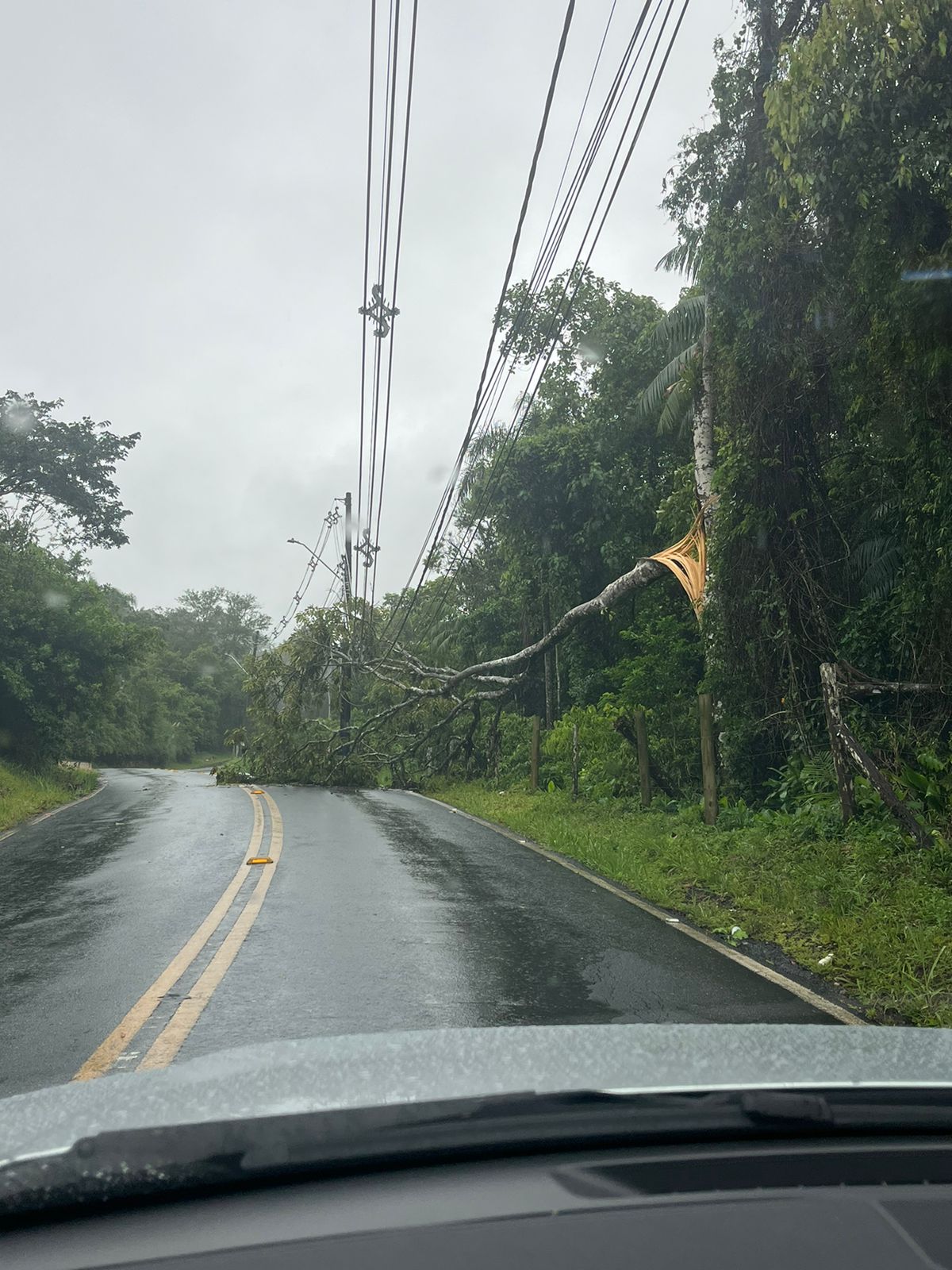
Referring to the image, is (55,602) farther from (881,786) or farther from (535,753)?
(881,786)

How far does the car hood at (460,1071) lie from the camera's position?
2.18 meters

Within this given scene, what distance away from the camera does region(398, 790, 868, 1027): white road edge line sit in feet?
19.9

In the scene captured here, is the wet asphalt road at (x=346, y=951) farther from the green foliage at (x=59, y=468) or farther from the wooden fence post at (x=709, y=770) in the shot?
the green foliage at (x=59, y=468)

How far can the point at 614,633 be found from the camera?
28.5m

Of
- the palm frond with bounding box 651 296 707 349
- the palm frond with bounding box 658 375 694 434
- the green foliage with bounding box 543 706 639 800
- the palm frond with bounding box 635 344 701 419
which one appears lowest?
the green foliage with bounding box 543 706 639 800

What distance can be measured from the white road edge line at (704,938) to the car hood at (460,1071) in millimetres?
839

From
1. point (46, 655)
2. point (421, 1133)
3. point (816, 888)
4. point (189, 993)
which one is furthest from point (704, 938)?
point (46, 655)

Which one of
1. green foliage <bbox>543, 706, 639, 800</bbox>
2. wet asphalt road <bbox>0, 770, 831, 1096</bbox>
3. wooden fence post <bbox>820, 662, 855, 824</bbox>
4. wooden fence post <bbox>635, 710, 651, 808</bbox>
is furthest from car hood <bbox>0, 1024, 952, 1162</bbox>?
green foliage <bbox>543, 706, 639, 800</bbox>

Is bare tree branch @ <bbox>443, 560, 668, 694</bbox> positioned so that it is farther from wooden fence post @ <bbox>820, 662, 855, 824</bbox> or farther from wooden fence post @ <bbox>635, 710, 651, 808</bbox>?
wooden fence post @ <bbox>820, 662, 855, 824</bbox>

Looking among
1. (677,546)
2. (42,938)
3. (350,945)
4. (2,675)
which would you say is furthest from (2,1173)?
(2,675)

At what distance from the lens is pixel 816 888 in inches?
356

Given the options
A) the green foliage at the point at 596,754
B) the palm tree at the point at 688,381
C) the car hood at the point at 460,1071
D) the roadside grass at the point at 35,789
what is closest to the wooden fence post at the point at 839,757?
the palm tree at the point at 688,381

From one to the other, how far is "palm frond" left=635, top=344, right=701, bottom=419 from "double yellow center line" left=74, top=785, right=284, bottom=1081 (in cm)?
1644

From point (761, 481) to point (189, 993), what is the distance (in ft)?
35.5
